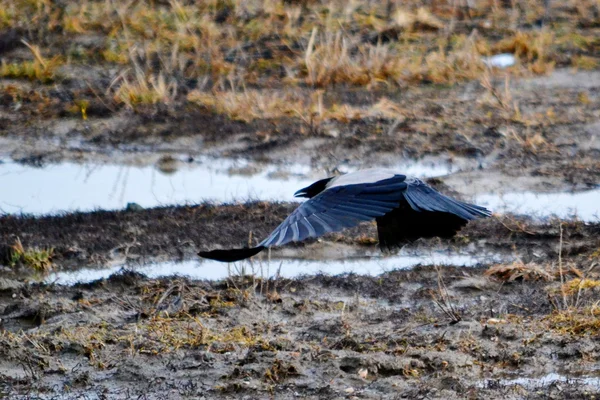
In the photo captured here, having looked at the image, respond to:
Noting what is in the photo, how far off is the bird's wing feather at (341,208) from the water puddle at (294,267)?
37.3 inches

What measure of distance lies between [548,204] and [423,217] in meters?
1.88

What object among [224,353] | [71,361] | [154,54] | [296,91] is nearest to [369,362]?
[224,353]

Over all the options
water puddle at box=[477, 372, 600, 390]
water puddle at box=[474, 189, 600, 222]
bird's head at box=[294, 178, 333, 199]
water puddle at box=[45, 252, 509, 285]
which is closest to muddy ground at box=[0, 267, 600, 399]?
water puddle at box=[477, 372, 600, 390]

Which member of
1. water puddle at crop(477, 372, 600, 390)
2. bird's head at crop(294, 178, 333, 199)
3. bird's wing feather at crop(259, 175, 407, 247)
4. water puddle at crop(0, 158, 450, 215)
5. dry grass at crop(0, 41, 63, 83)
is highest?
bird's wing feather at crop(259, 175, 407, 247)

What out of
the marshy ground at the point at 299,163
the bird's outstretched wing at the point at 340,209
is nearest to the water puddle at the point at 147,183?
the marshy ground at the point at 299,163

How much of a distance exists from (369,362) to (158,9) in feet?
23.2

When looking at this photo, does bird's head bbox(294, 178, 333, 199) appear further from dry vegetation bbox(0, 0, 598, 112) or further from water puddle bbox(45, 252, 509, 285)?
dry vegetation bbox(0, 0, 598, 112)

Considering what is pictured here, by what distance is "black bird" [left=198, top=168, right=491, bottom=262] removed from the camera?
4535mm

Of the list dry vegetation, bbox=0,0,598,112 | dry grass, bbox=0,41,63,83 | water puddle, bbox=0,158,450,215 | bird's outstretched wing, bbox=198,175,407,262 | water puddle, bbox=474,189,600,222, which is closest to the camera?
bird's outstretched wing, bbox=198,175,407,262

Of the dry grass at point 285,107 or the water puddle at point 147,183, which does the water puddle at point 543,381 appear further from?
the dry grass at point 285,107

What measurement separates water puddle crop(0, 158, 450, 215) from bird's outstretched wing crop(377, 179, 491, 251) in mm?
1774

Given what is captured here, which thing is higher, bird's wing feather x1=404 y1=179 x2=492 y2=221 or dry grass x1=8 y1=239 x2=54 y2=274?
bird's wing feather x1=404 y1=179 x2=492 y2=221

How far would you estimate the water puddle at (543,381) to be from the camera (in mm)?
4371

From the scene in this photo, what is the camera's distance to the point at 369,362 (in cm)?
450
